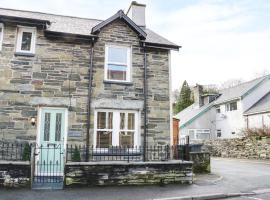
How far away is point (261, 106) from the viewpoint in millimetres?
27016

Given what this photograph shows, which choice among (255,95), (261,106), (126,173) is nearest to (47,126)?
(126,173)

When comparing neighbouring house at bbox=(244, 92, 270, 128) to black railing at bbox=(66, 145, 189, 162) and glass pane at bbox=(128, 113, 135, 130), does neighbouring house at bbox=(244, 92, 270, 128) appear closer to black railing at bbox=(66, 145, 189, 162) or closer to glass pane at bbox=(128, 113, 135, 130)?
black railing at bbox=(66, 145, 189, 162)

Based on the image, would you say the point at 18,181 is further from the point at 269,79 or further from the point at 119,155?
the point at 269,79

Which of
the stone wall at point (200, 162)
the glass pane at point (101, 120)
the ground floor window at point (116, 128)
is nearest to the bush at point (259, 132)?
the stone wall at point (200, 162)

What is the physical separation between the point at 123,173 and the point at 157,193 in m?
1.52

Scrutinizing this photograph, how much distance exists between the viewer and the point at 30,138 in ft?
36.8

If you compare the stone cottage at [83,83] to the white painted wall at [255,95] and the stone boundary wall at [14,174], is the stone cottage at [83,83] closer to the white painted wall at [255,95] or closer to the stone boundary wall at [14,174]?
the stone boundary wall at [14,174]

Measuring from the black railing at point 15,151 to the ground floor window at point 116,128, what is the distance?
8.79 ft

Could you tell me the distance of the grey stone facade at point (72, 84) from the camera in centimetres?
1134

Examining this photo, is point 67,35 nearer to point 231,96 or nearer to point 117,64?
point 117,64

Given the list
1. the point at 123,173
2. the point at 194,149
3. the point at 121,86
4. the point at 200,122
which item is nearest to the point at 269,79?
the point at 200,122

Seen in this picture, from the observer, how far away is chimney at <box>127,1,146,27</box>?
1548 centimetres

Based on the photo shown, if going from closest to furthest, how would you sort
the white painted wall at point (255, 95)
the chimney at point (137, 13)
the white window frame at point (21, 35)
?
1. the white window frame at point (21, 35)
2. the chimney at point (137, 13)
3. the white painted wall at point (255, 95)

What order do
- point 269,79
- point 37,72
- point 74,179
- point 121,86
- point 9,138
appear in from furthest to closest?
point 269,79 < point 121,86 < point 37,72 < point 9,138 < point 74,179
